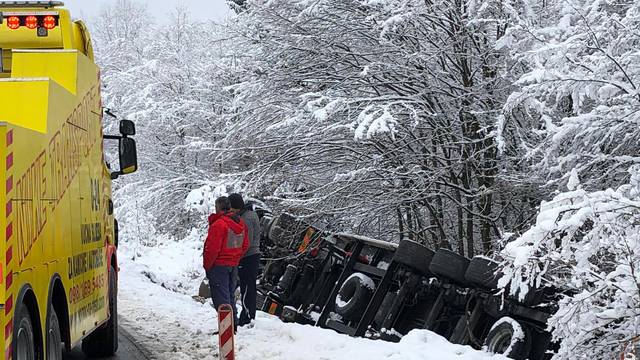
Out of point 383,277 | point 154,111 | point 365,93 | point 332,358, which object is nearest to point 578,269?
point 332,358

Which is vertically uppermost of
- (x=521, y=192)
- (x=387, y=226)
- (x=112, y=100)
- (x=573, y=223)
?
(x=573, y=223)

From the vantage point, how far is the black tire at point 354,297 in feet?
45.9

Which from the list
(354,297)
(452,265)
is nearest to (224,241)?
(354,297)

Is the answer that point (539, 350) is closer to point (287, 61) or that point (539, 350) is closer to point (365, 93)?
point (365, 93)

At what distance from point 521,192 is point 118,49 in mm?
34826

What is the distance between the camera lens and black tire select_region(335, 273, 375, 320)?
1398 centimetres

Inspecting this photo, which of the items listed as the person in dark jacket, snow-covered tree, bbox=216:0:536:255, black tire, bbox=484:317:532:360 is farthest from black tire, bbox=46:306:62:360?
snow-covered tree, bbox=216:0:536:255

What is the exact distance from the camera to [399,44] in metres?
15.0

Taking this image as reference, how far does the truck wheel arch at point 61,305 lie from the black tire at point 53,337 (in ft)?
0.21

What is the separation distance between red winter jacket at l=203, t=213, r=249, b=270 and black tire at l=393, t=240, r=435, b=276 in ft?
7.18

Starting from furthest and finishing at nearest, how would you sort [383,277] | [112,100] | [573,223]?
[112,100]
[383,277]
[573,223]

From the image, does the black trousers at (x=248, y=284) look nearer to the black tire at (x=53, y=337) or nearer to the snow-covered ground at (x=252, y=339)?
the snow-covered ground at (x=252, y=339)

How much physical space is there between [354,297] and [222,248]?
2.52 metres

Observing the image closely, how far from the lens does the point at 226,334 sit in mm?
9336
